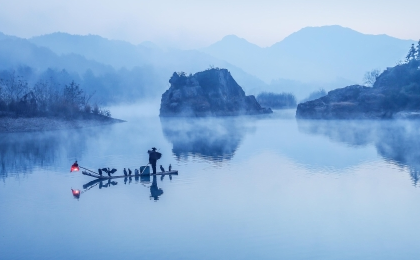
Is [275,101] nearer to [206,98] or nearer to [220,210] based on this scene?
[206,98]

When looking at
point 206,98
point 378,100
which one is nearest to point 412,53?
point 378,100

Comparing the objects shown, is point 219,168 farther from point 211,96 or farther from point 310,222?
point 211,96

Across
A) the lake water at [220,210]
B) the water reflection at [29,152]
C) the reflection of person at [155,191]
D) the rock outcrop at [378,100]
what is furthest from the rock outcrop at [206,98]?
the reflection of person at [155,191]

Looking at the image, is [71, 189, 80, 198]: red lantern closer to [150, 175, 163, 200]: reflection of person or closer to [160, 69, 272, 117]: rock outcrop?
[150, 175, 163, 200]: reflection of person

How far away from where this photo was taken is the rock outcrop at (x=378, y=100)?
74.5 meters

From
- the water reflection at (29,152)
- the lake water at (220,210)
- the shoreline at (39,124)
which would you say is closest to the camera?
the lake water at (220,210)

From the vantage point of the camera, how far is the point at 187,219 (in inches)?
607

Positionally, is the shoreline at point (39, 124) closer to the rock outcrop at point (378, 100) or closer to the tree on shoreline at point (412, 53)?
the rock outcrop at point (378, 100)

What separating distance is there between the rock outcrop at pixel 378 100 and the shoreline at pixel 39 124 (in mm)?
43255

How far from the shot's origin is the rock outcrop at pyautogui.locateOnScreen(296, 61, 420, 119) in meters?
74.5

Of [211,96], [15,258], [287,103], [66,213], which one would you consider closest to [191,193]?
[66,213]

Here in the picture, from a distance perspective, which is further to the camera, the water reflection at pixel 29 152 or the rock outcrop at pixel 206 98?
the rock outcrop at pixel 206 98

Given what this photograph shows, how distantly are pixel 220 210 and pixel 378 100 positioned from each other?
68835mm

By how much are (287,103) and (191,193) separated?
151053 mm
